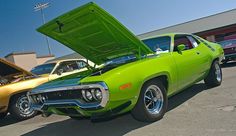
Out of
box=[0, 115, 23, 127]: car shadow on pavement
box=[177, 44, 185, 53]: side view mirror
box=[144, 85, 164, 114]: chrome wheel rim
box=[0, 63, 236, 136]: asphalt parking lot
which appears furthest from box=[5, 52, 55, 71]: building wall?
box=[144, 85, 164, 114]: chrome wheel rim

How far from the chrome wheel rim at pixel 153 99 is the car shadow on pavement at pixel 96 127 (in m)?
0.30

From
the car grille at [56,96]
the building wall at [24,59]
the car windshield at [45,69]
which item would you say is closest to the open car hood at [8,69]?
the car windshield at [45,69]

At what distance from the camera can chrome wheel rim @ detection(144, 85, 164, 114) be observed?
16.2 ft

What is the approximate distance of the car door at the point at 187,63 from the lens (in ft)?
18.3

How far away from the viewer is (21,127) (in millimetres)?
6715

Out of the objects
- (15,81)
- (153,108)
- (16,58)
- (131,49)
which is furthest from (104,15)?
(16,58)

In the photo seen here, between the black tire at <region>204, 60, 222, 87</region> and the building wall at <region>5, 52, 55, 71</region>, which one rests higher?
the building wall at <region>5, 52, 55, 71</region>

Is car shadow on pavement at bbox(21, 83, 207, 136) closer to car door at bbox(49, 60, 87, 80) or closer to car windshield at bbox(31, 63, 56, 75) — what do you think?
car windshield at bbox(31, 63, 56, 75)

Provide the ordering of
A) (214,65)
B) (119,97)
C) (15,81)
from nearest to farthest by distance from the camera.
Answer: (119,97), (214,65), (15,81)

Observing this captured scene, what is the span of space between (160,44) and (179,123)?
6.34 feet

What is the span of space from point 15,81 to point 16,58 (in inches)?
1153

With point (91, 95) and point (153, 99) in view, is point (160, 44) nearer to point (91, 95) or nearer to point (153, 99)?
point (153, 99)

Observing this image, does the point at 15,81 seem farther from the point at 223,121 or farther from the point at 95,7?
the point at 223,121

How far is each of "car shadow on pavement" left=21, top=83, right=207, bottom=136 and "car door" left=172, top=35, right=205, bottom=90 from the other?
562 mm
